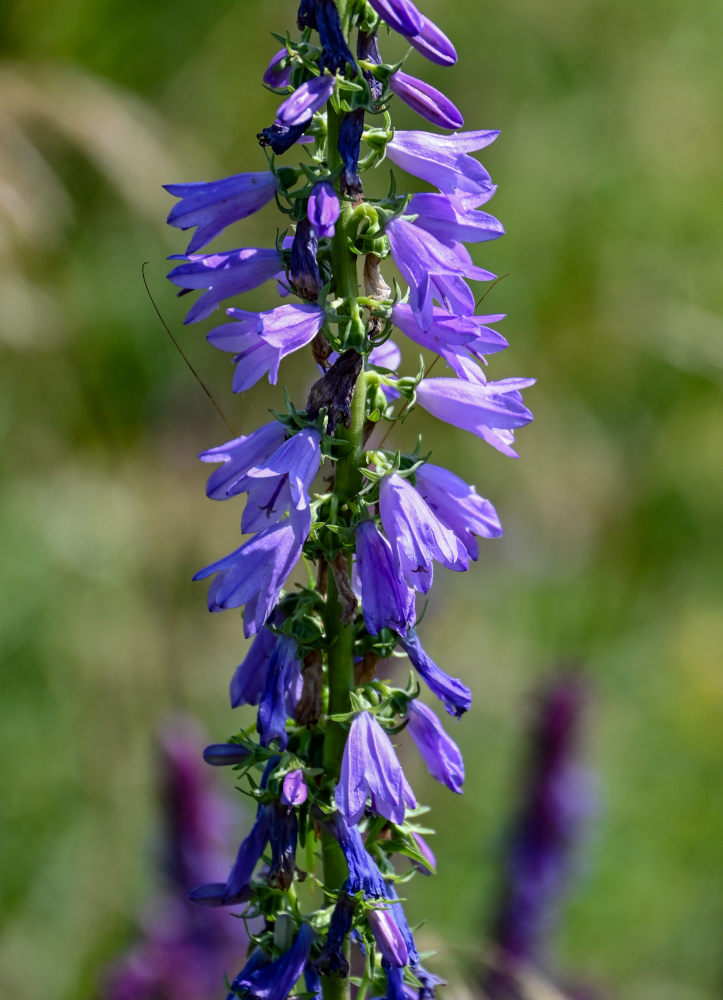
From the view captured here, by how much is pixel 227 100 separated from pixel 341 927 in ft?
Result: 29.2

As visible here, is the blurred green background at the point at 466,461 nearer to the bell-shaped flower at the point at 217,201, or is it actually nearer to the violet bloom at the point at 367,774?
the bell-shaped flower at the point at 217,201

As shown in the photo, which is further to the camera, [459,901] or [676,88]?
[676,88]

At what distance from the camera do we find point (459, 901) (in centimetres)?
611

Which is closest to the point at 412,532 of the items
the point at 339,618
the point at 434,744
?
the point at 339,618

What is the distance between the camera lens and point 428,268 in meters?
1.94

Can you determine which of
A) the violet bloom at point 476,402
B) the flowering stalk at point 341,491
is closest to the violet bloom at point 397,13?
the flowering stalk at point 341,491

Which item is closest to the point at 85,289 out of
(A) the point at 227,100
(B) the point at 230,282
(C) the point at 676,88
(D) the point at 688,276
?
(A) the point at 227,100

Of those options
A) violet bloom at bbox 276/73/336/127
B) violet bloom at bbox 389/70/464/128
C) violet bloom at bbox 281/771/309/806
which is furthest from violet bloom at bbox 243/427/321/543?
violet bloom at bbox 389/70/464/128

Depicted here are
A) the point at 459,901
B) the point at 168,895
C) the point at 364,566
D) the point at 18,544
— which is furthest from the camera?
the point at 18,544

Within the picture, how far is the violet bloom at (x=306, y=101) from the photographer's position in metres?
1.78

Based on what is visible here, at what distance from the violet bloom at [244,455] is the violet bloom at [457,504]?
11.7 inches

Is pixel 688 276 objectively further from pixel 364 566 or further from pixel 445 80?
pixel 364 566

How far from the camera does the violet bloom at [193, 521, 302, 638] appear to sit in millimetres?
1908

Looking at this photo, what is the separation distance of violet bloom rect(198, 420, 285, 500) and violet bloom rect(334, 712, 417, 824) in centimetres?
53
